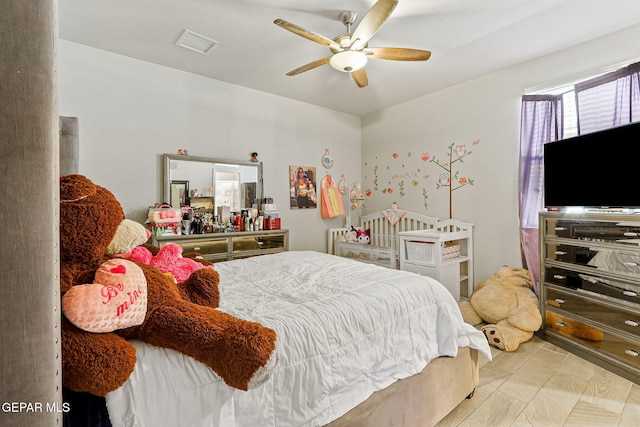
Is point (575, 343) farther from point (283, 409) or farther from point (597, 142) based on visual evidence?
point (283, 409)

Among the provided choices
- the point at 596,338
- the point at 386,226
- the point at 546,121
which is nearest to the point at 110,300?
the point at 596,338

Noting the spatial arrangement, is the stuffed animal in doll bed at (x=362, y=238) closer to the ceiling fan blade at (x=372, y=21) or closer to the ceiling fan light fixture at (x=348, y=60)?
the ceiling fan light fixture at (x=348, y=60)

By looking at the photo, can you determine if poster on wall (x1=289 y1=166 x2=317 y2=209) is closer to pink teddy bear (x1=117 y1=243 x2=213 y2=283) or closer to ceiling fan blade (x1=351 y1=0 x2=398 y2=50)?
ceiling fan blade (x1=351 y1=0 x2=398 y2=50)

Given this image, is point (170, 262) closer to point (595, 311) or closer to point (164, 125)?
point (164, 125)

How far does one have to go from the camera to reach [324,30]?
2.41 meters

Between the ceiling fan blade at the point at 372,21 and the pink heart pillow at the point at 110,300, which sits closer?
the pink heart pillow at the point at 110,300

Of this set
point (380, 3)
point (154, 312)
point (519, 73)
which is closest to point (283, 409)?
point (154, 312)

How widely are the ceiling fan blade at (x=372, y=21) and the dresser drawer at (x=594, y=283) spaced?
2.32 meters

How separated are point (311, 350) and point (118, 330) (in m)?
0.63

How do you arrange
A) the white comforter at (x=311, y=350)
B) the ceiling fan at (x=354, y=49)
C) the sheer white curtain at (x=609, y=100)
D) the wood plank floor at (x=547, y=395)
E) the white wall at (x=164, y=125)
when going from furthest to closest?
the white wall at (x=164, y=125) → the sheer white curtain at (x=609, y=100) → the ceiling fan at (x=354, y=49) → the wood plank floor at (x=547, y=395) → the white comforter at (x=311, y=350)

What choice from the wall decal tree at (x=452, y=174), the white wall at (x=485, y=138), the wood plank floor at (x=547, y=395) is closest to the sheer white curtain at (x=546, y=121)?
the white wall at (x=485, y=138)

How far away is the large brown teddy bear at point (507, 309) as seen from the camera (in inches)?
95.4

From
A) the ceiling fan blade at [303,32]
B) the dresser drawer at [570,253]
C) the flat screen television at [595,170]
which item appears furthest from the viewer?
the dresser drawer at [570,253]

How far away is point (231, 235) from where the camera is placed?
3.14 meters
